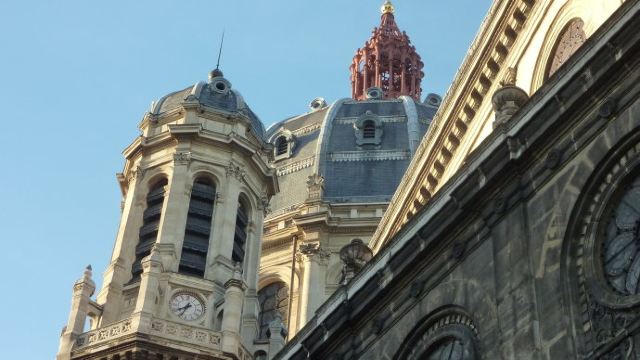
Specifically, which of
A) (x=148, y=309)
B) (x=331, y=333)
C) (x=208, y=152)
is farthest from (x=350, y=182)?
(x=331, y=333)

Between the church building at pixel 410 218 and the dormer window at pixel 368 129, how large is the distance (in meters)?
0.13

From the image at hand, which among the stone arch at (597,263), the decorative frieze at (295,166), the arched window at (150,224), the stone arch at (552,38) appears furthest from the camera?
the decorative frieze at (295,166)

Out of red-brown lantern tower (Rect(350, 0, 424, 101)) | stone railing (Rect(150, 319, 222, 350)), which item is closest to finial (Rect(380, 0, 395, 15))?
red-brown lantern tower (Rect(350, 0, 424, 101))

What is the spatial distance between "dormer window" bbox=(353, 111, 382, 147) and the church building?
126 millimetres

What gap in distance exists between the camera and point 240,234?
51.2 meters

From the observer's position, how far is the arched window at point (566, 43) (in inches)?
1315

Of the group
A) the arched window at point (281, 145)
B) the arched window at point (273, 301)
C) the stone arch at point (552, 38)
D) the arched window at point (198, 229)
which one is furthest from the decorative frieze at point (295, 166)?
the stone arch at point (552, 38)

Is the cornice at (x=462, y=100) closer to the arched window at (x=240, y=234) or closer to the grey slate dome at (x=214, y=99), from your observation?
the arched window at (x=240, y=234)

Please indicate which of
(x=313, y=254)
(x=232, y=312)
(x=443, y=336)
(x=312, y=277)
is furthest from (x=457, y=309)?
(x=313, y=254)

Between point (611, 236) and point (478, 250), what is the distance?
3.44 m

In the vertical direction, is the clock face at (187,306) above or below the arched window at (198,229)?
below

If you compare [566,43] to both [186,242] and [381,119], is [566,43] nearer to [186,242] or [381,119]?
[186,242]

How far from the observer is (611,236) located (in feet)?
70.3

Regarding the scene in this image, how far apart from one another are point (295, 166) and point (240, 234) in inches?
816
